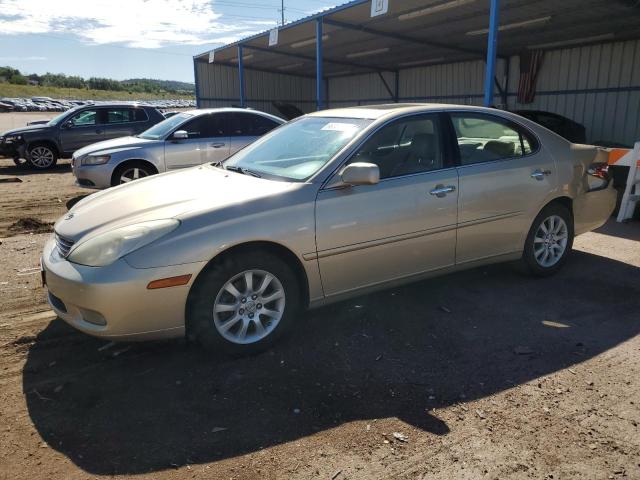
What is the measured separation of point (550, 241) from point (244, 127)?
5800mm

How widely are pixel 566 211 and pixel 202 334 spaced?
369cm

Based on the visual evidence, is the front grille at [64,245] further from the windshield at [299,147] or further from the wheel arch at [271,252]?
the windshield at [299,147]

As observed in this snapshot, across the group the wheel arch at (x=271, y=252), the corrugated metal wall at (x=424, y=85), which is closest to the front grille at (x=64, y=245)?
the wheel arch at (x=271, y=252)

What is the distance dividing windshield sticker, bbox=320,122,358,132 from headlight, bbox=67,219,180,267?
1.58 m

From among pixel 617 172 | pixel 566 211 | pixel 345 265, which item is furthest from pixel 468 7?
pixel 345 265

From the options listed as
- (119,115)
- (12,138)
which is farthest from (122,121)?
(12,138)

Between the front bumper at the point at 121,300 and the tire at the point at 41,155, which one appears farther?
the tire at the point at 41,155

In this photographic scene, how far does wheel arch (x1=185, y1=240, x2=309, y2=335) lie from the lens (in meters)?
3.24

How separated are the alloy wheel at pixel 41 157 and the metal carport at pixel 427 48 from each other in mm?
7210

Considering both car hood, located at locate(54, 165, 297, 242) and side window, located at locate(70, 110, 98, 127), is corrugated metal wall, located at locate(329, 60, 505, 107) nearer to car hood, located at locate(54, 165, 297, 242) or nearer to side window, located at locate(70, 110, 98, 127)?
side window, located at locate(70, 110, 98, 127)

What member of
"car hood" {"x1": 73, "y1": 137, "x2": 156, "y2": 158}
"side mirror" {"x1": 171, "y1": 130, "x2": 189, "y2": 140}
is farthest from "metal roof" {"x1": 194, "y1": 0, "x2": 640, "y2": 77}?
"car hood" {"x1": 73, "y1": 137, "x2": 156, "y2": 158}

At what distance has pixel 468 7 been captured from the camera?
38.4 feet

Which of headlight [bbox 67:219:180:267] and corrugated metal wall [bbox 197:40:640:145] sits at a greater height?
corrugated metal wall [bbox 197:40:640:145]

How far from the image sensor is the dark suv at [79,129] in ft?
43.2
